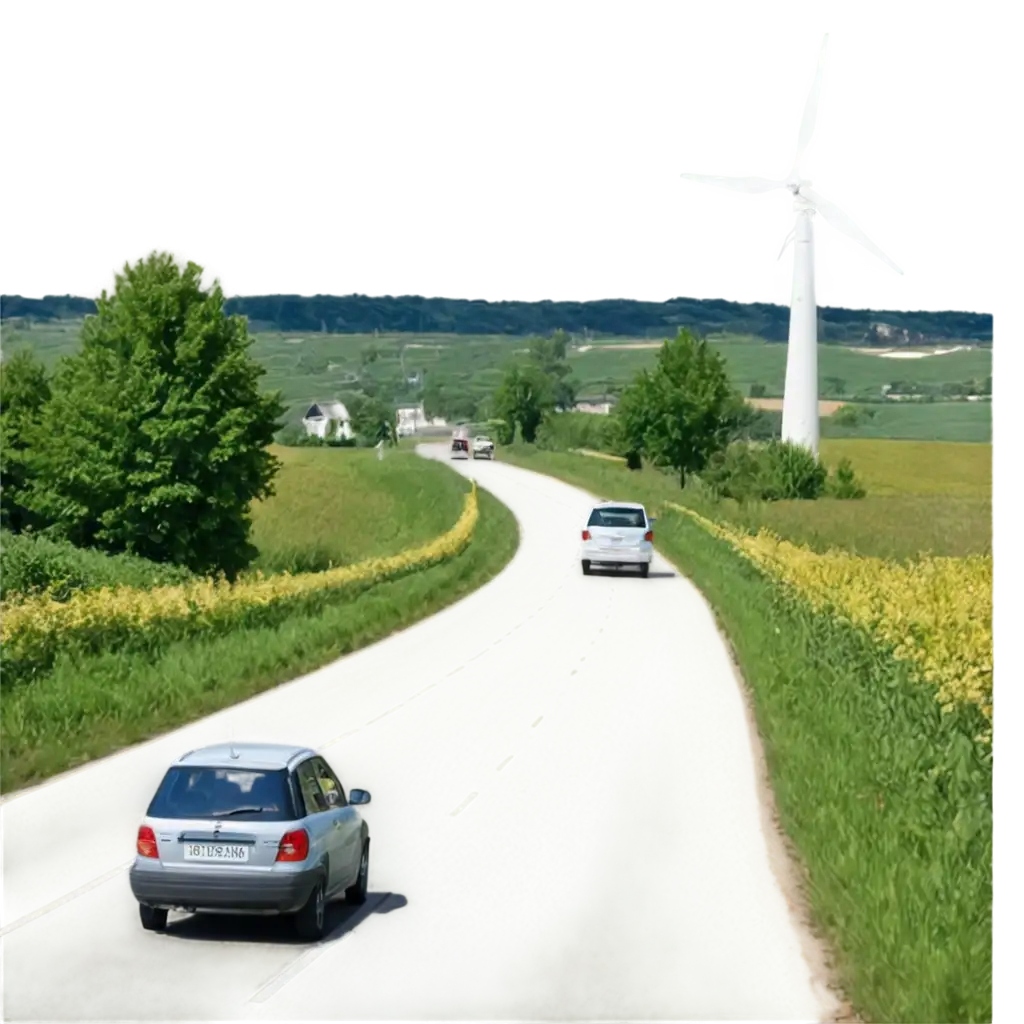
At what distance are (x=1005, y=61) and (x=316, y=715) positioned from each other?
2103cm

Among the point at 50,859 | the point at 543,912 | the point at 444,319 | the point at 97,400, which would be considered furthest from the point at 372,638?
the point at 444,319

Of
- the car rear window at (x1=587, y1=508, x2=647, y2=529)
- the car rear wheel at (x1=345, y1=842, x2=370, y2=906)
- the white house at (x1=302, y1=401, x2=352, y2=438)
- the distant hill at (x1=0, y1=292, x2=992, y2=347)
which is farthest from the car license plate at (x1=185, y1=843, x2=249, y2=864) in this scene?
the car rear window at (x1=587, y1=508, x2=647, y2=529)

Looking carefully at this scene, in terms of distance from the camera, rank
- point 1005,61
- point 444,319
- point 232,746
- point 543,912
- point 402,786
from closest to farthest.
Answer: point 1005,61 < point 444,319 < point 232,746 < point 543,912 < point 402,786

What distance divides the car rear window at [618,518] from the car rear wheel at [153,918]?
39001 millimetres

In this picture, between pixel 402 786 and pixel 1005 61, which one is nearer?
pixel 1005 61

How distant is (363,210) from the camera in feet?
11.9

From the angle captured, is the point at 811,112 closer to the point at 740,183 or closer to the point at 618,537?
the point at 740,183

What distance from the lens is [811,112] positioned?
10.7 feet

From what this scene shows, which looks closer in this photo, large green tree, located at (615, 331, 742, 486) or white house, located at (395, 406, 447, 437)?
white house, located at (395, 406, 447, 437)

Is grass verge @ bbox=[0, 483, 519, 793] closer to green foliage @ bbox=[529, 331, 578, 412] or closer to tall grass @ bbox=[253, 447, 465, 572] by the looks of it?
green foliage @ bbox=[529, 331, 578, 412]

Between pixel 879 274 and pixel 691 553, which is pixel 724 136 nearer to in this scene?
pixel 879 274

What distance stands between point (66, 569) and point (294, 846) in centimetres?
3741

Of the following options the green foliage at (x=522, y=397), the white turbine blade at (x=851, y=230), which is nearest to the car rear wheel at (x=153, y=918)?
the green foliage at (x=522, y=397)

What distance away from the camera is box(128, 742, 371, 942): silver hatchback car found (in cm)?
1030
